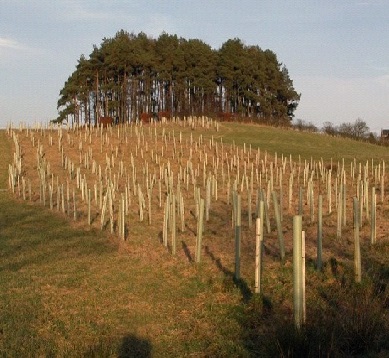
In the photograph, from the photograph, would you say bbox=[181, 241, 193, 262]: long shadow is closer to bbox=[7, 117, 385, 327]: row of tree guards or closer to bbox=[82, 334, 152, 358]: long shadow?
bbox=[7, 117, 385, 327]: row of tree guards

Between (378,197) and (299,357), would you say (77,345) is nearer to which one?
(299,357)

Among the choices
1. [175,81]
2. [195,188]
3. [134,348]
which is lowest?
[134,348]

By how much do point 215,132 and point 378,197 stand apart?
97.3 feet

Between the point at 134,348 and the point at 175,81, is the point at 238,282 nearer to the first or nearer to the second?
the point at 134,348

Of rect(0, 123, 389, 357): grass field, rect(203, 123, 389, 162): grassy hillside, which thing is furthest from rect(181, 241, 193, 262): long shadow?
rect(203, 123, 389, 162): grassy hillside

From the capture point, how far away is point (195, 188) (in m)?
18.1

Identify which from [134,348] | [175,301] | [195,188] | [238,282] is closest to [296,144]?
[195,188]

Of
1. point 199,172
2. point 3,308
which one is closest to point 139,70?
point 199,172

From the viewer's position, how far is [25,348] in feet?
21.7

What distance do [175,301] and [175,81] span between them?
217 ft

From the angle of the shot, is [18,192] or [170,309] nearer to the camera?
[170,309]

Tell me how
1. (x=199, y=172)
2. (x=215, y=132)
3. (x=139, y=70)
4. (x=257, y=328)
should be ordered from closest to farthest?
(x=257, y=328), (x=199, y=172), (x=215, y=132), (x=139, y=70)

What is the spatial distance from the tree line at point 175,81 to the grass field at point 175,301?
54556 mm

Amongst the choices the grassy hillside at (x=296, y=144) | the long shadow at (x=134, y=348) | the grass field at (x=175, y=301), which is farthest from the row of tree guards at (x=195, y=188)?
the grassy hillside at (x=296, y=144)
